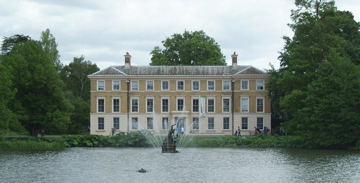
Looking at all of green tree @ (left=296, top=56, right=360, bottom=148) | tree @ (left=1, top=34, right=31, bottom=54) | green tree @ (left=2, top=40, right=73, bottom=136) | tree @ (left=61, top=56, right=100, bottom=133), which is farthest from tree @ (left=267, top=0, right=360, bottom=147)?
tree @ (left=61, top=56, right=100, bottom=133)

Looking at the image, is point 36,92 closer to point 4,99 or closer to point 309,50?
point 4,99

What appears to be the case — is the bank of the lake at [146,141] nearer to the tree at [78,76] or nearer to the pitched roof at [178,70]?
the pitched roof at [178,70]

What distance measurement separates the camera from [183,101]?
6944 centimetres

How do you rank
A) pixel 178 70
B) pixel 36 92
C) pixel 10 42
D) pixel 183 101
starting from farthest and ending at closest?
pixel 10 42
pixel 178 70
pixel 183 101
pixel 36 92

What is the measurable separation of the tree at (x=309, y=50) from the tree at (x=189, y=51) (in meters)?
26.1

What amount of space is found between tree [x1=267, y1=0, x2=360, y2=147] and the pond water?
11.7m

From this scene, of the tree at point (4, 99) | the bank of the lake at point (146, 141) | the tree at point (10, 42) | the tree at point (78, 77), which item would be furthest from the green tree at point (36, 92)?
the tree at point (78, 77)

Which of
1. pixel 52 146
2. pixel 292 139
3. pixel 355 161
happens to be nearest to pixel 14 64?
pixel 52 146

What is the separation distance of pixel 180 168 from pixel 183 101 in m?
38.2

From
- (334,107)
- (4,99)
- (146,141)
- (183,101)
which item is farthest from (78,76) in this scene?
(334,107)

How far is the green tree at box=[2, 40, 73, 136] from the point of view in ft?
182

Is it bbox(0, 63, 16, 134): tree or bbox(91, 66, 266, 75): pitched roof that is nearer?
bbox(0, 63, 16, 134): tree

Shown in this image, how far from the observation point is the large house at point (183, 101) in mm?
68750

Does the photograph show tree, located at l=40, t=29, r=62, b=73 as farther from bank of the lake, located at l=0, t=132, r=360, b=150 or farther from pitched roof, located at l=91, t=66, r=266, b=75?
bank of the lake, located at l=0, t=132, r=360, b=150
